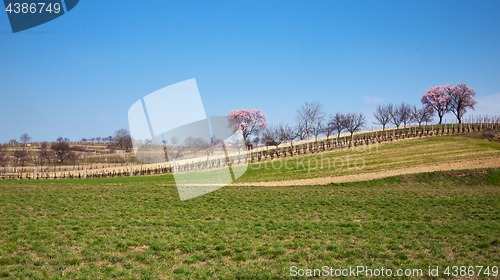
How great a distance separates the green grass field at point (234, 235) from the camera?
8359mm

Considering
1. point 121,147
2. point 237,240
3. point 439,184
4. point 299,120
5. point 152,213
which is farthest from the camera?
point 121,147

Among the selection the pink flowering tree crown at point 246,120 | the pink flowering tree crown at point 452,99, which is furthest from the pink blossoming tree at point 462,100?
the pink flowering tree crown at point 246,120

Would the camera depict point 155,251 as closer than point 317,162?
Yes

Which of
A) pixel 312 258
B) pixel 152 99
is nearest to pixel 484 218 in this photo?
pixel 312 258

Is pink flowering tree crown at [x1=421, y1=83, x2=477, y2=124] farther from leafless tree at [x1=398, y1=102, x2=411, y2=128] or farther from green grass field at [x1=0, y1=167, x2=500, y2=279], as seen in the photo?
green grass field at [x1=0, y1=167, x2=500, y2=279]

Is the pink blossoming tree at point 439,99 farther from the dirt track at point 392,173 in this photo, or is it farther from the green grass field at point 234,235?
the green grass field at point 234,235

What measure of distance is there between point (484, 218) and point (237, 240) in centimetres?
1311

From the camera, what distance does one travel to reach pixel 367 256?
9492 millimetres

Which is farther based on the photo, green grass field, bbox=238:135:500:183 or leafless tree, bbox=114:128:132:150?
leafless tree, bbox=114:128:132:150

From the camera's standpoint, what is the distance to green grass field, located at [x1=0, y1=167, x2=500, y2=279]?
836cm

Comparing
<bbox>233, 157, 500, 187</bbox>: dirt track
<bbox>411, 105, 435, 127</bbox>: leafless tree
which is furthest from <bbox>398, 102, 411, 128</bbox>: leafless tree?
<bbox>233, 157, 500, 187</bbox>: dirt track

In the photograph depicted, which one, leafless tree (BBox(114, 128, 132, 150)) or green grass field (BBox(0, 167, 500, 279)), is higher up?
leafless tree (BBox(114, 128, 132, 150))

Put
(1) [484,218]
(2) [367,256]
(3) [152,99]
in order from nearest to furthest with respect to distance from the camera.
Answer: (3) [152,99]
(2) [367,256]
(1) [484,218]

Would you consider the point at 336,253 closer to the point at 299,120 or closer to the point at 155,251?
the point at 155,251
